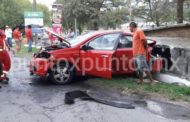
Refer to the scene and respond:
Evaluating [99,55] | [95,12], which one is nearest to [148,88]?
[99,55]

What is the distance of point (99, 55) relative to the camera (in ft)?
30.7

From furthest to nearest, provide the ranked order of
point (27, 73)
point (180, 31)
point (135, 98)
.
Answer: point (180, 31) < point (27, 73) < point (135, 98)

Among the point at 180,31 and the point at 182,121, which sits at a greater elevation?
the point at 180,31

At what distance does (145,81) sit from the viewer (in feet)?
32.5

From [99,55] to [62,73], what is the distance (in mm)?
1147

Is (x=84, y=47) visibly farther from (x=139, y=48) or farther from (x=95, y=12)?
(x=95, y=12)

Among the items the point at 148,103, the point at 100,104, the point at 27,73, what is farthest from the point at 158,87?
the point at 27,73

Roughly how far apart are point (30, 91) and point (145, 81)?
10.7 ft

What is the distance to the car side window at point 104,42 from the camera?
9.68 meters

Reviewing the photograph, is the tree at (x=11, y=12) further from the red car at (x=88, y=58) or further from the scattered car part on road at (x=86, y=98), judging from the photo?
the scattered car part on road at (x=86, y=98)

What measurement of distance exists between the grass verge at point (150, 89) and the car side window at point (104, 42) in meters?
0.99

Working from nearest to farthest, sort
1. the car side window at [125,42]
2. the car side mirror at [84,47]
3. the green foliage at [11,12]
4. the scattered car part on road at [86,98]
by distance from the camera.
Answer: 1. the scattered car part on road at [86,98]
2. the car side mirror at [84,47]
3. the car side window at [125,42]
4. the green foliage at [11,12]

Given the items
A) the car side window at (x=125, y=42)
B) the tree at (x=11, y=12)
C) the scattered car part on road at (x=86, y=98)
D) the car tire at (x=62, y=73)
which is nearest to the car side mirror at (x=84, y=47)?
the car tire at (x=62, y=73)

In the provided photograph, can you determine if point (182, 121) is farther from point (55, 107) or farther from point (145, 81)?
point (145, 81)
